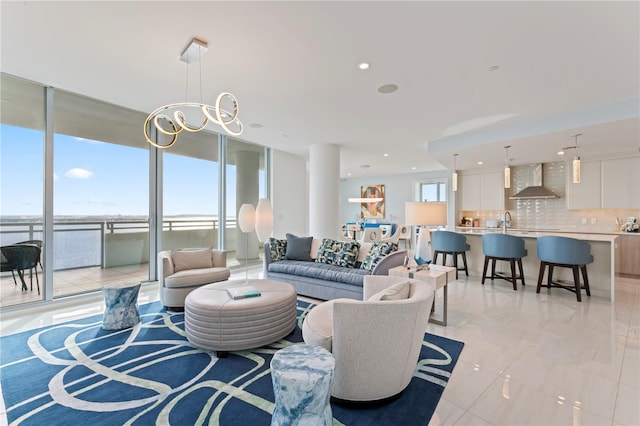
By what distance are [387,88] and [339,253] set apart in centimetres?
234

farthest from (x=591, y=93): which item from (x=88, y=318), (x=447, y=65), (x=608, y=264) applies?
(x=88, y=318)

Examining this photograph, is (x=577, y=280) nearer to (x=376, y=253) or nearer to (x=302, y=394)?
(x=376, y=253)

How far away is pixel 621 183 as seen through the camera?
5930 mm

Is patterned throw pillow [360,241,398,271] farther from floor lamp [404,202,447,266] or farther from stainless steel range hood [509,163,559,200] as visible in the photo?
stainless steel range hood [509,163,559,200]

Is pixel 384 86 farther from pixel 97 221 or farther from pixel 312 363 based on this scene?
pixel 97 221

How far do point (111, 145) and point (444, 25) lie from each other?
4.87 metres

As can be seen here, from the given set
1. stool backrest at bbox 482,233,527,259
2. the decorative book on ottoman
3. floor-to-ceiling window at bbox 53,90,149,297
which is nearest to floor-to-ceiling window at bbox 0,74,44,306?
floor-to-ceiling window at bbox 53,90,149,297

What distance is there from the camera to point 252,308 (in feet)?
8.16

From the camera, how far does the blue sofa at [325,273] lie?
360 centimetres

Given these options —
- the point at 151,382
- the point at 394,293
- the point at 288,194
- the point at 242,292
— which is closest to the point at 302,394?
the point at 394,293

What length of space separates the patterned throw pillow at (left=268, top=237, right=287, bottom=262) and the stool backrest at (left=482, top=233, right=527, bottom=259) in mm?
3497

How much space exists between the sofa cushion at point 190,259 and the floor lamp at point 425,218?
2.87 meters

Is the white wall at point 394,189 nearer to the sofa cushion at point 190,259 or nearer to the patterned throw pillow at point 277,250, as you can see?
the patterned throw pillow at point 277,250

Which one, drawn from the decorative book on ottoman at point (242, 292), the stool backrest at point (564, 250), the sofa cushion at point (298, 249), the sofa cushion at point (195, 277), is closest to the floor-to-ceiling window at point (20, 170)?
the sofa cushion at point (195, 277)
